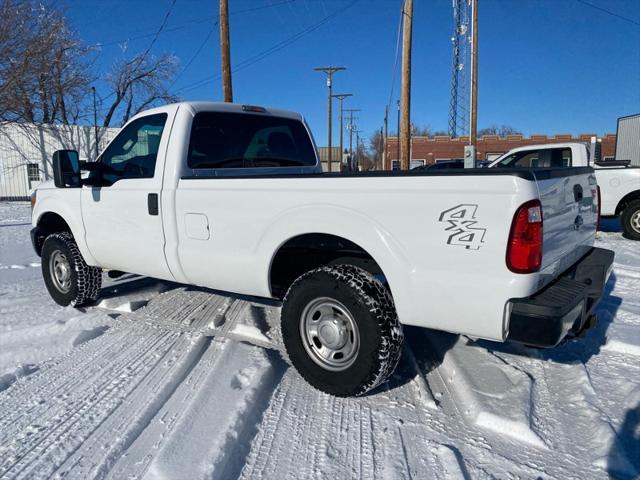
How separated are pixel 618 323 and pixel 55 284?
19.1 feet

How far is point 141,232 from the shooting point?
3.98m

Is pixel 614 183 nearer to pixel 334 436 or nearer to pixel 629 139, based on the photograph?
pixel 334 436

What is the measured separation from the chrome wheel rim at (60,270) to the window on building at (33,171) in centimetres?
2353

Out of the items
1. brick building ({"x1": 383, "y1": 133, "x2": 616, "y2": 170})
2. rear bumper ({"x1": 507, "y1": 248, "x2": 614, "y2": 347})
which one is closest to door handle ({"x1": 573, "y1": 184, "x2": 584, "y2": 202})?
rear bumper ({"x1": 507, "y1": 248, "x2": 614, "y2": 347})

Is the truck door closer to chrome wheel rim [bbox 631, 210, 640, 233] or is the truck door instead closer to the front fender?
the front fender

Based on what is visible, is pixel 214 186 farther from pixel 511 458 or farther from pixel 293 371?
pixel 511 458

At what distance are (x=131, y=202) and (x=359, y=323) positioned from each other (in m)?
2.46

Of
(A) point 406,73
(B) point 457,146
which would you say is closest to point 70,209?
(A) point 406,73

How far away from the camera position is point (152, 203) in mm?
3799

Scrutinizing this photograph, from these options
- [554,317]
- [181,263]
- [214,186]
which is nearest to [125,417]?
[181,263]

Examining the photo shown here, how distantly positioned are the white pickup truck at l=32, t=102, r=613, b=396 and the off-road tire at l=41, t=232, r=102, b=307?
23mm

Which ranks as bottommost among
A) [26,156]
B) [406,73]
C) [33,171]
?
[33,171]

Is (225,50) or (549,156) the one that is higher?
(225,50)

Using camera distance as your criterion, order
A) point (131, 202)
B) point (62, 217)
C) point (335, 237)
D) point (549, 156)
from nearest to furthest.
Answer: point (335, 237), point (131, 202), point (62, 217), point (549, 156)
